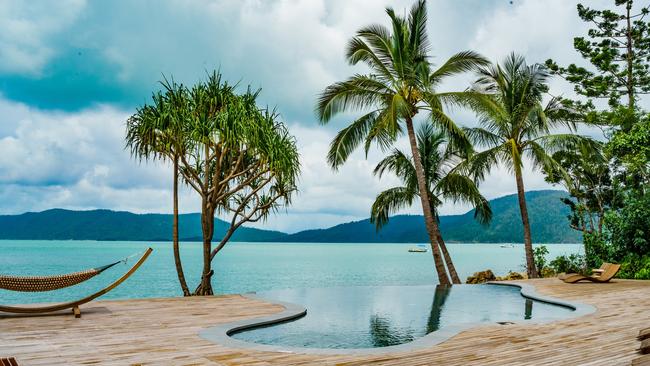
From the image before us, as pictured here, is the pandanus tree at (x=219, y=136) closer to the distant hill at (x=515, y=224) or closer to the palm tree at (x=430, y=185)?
the palm tree at (x=430, y=185)

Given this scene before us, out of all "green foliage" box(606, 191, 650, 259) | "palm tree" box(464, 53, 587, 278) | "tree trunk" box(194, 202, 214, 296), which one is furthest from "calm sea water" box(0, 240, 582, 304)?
"tree trunk" box(194, 202, 214, 296)

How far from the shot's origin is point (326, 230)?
16525 centimetres

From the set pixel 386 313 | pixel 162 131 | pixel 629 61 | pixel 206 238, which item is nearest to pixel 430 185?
pixel 629 61

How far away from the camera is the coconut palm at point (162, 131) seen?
9.58 meters

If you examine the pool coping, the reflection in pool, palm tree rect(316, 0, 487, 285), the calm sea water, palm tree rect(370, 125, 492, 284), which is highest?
palm tree rect(316, 0, 487, 285)

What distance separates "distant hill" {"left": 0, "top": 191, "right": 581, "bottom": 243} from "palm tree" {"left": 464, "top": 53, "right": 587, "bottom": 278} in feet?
225

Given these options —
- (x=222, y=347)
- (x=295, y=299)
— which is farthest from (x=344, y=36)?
(x=222, y=347)

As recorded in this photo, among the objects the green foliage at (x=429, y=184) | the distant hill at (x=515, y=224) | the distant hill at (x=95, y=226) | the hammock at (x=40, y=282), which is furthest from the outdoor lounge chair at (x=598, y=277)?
the distant hill at (x=95, y=226)

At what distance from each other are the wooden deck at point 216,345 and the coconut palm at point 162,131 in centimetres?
359

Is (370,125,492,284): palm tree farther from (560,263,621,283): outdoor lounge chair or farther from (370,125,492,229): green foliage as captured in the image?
(560,263,621,283): outdoor lounge chair

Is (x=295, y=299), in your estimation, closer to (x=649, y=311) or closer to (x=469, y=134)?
(x=649, y=311)

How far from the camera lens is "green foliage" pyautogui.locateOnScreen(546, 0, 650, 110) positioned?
18297mm

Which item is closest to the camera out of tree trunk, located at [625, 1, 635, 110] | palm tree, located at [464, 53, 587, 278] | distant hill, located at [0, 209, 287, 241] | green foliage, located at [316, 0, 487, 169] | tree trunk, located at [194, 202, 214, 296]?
tree trunk, located at [194, 202, 214, 296]

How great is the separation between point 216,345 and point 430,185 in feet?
46.1
